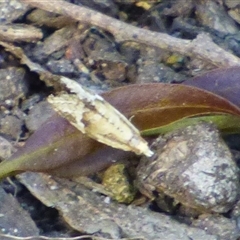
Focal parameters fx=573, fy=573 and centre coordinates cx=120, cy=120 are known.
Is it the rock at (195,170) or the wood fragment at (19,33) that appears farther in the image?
the wood fragment at (19,33)

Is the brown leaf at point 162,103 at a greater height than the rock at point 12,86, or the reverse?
the brown leaf at point 162,103

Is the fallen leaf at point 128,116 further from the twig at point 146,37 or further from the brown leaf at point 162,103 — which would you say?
the twig at point 146,37

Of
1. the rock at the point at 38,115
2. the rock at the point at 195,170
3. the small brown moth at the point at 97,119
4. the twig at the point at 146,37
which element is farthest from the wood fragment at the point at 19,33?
the rock at the point at 195,170

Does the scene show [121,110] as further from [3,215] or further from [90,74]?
[3,215]

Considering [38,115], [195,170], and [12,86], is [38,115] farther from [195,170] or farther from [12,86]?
[195,170]

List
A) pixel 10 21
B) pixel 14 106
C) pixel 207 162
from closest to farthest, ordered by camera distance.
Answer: pixel 207 162, pixel 14 106, pixel 10 21

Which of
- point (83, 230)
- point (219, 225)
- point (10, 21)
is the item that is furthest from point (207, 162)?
point (10, 21)
